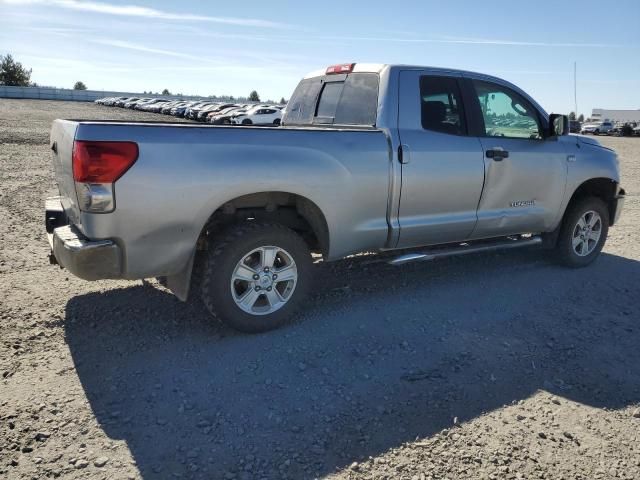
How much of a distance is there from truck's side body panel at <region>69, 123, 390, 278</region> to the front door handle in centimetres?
123

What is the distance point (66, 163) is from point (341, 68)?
2.75 meters

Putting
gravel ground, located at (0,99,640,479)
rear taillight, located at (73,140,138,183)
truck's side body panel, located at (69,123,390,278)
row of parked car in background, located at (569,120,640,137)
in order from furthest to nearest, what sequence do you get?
1. row of parked car in background, located at (569,120,640,137)
2. truck's side body panel, located at (69,123,390,278)
3. rear taillight, located at (73,140,138,183)
4. gravel ground, located at (0,99,640,479)

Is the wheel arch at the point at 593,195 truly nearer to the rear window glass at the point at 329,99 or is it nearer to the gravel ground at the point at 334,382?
the gravel ground at the point at 334,382

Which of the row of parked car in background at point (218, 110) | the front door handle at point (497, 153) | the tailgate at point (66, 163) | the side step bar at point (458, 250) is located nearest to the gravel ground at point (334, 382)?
the side step bar at point (458, 250)

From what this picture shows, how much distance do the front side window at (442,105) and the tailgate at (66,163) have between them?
2.84 meters

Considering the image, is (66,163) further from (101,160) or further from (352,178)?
(352,178)

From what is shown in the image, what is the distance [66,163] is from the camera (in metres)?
3.77

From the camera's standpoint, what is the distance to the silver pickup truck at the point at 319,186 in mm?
3533

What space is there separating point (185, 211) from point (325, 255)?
4.29 ft

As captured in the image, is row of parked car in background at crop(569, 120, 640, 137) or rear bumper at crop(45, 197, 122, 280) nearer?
rear bumper at crop(45, 197, 122, 280)

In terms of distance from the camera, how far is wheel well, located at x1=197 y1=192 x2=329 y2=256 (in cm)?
411

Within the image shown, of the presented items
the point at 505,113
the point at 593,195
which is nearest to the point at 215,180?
the point at 505,113

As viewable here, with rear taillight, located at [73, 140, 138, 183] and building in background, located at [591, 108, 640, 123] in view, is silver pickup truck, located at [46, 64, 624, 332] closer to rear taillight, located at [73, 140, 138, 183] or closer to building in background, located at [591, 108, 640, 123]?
rear taillight, located at [73, 140, 138, 183]

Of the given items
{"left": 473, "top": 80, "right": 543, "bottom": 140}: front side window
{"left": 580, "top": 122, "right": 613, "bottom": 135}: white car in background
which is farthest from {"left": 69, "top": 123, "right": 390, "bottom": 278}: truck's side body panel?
{"left": 580, "top": 122, "right": 613, "bottom": 135}: white car in background
